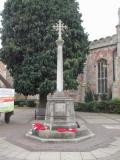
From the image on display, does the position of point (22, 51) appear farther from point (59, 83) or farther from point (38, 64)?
point (59, 83)

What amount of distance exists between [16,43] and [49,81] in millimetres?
4449

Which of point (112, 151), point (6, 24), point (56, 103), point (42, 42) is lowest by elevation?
point (112, 151)

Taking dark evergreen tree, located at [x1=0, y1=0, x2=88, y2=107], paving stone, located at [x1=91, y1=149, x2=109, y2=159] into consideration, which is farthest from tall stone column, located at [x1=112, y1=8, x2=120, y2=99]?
paving stone, located at [x1=91, y1=149, x2=109, y2=159]

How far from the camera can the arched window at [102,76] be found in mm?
35862

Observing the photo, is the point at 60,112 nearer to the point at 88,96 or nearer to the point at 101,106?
the point at 101,106

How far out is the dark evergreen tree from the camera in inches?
853

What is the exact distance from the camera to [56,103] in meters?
12.9

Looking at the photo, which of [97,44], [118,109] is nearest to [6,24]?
[118,109]

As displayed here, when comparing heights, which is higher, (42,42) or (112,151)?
(42,42)

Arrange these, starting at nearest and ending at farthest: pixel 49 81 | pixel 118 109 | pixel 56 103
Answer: pixel 56 103
pixel 49 81
pixel 118 109

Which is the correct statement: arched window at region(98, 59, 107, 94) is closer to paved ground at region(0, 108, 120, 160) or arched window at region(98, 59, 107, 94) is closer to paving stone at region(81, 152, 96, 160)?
paved ground at region(0, 108, 120, 160)

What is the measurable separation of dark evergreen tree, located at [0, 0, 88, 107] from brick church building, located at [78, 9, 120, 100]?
9.90 meters

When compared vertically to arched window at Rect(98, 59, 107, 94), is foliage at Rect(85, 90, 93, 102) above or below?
below

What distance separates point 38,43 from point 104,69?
1578 cm
